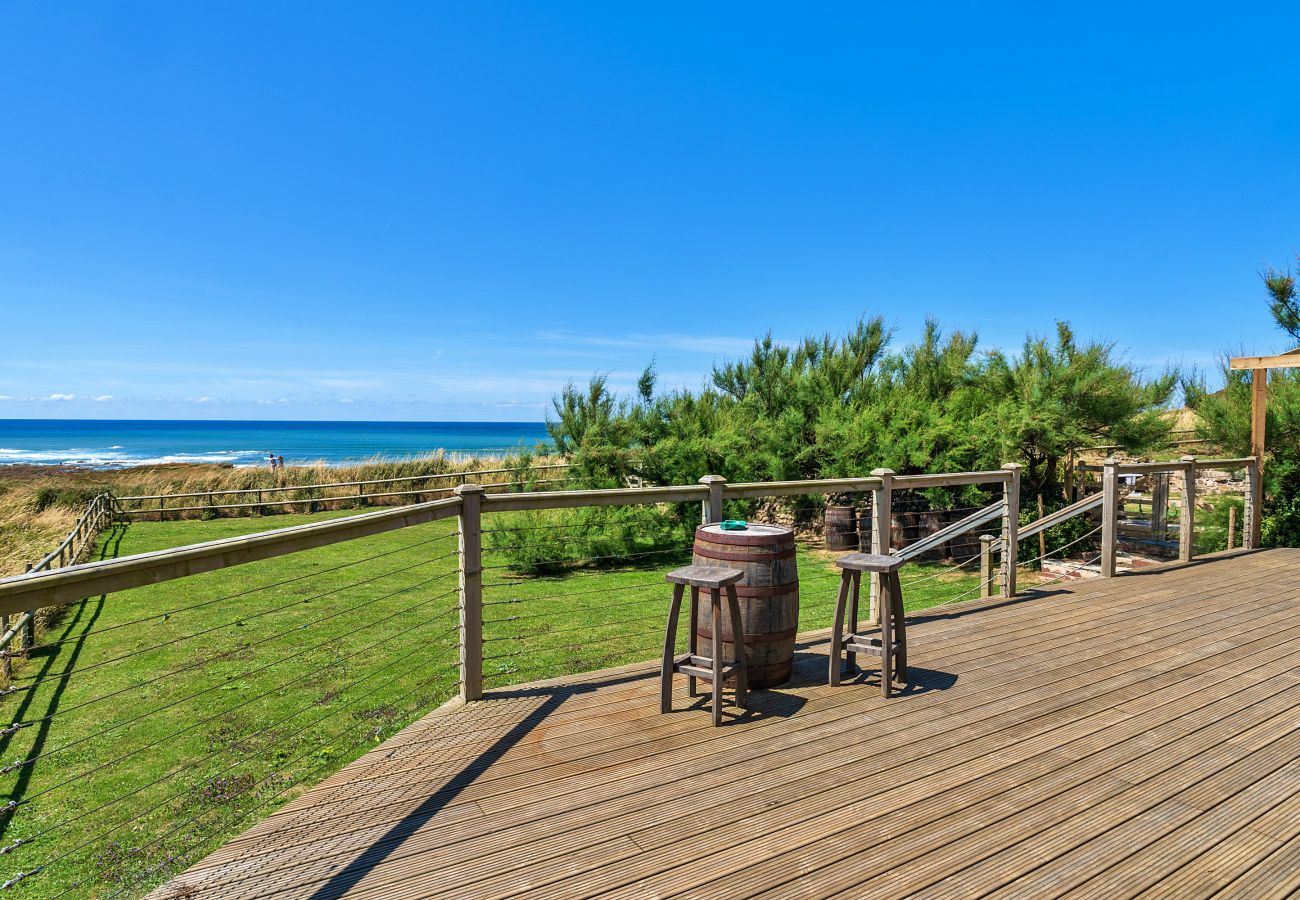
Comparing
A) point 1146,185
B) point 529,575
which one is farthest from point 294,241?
point 1146,185

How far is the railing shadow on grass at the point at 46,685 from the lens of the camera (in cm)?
384

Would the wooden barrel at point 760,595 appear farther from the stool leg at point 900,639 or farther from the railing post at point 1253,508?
the railing post at point 1253,508

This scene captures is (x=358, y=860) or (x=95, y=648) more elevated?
(x=358, y=860)

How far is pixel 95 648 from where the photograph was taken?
680 cm

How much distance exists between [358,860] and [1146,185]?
2252 cm

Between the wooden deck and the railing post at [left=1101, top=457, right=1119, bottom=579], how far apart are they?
2.66 m

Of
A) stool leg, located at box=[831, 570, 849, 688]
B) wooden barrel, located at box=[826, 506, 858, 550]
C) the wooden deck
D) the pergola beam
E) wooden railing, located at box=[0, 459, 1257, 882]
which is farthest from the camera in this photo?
wooden barrel, located at box=[826, 506, 858, 550]

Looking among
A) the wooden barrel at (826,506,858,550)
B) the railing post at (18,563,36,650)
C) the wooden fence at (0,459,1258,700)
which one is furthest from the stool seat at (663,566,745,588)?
the wooden barrel at (826,506,858,550)

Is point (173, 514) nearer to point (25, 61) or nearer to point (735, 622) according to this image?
point (25, 61)

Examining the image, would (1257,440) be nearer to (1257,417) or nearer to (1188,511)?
(1257,417)

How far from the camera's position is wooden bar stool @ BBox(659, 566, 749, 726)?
3.17m

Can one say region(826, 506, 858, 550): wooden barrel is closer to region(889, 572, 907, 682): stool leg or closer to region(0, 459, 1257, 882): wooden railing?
region(0, 459, 1257, 882): wooden railing

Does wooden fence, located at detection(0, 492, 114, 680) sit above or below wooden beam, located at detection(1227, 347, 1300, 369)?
below

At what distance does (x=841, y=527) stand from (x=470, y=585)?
9.65 meters
